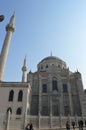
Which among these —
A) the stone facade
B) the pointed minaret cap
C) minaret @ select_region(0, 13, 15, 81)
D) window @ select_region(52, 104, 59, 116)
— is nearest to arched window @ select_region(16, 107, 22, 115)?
the stone facade

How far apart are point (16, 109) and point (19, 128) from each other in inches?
270

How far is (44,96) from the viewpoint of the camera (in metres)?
31.5

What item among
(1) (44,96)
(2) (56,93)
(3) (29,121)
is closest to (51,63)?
(2) (56,93)

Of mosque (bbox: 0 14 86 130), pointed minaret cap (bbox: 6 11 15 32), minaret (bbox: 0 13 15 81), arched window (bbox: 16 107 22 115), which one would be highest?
pointed minaret cap (bbox: 6 11 15 32)

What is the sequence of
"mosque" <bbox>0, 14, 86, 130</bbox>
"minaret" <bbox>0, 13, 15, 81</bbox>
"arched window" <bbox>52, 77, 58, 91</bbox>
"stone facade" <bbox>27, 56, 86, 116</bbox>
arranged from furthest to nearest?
"arched window" <bbox>52, 77, 58, 91</bbox>, "stone facade" <bbox>27, 56, 86, 116</bbox>, "minaret" <bbox>0, 13, 15, 81</bbox>, "mosque" <bbox>0, 14, 86, 130</bbox>

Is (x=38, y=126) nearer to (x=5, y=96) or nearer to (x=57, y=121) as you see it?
(x=57, y=121)

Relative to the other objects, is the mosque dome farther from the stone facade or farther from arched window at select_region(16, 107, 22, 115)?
arched window at select_region(16, 107, 22, 115)

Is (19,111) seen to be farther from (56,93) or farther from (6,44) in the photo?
(6,44)

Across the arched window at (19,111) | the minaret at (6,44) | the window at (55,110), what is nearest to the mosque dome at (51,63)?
the window at (55,110)

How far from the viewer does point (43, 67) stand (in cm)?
3991

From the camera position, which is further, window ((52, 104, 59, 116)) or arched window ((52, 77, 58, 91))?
arched window ((52, 77, 58, 91))

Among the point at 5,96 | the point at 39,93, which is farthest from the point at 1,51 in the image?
the point at 39,93

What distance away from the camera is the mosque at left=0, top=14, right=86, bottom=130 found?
21.9 meters

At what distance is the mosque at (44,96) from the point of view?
72.0 ft
